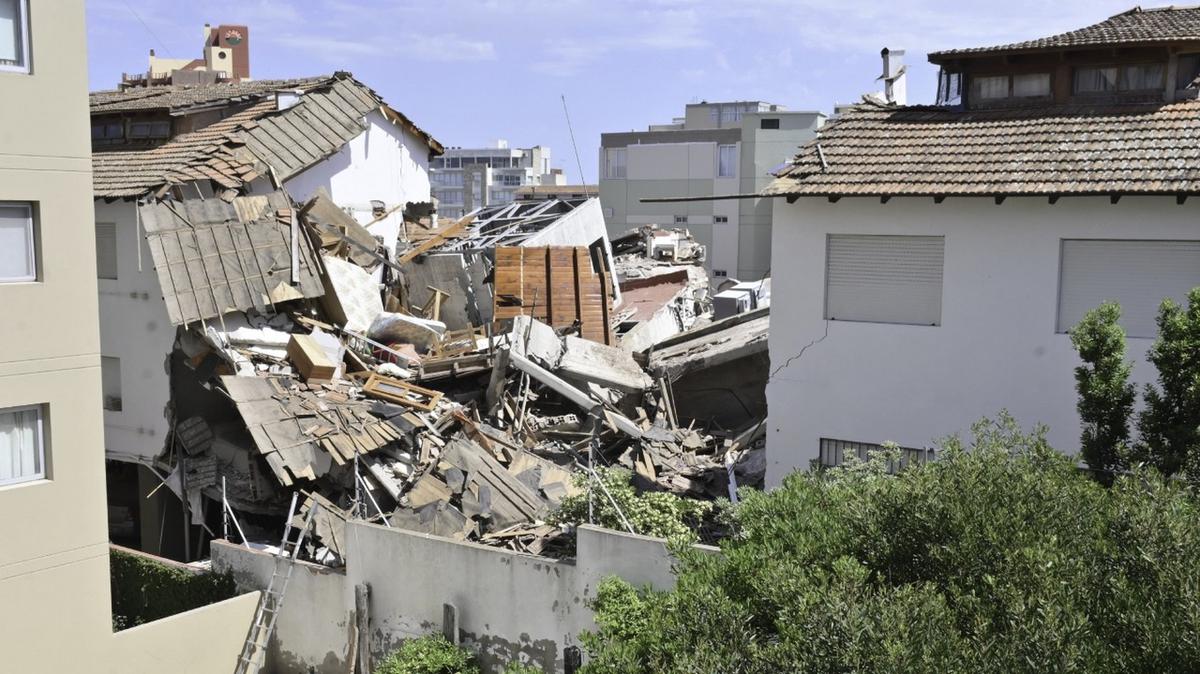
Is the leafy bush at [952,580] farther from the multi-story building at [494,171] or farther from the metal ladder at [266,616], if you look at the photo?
the multi-story building at [494,171]

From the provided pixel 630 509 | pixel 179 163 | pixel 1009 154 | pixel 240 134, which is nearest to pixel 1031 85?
pixel 1009 154

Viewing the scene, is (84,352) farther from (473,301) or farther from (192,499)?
(473,301)

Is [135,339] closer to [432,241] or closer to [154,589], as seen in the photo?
[154,589]

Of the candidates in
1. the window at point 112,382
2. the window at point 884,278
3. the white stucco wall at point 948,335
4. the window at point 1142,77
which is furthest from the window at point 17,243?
the window at point 1142,77

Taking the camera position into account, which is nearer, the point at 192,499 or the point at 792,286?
the point at 792,286

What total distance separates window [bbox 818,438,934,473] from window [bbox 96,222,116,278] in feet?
51.3

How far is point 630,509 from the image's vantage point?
51.3ft

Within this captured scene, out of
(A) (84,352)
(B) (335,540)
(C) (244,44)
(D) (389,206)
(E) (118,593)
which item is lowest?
(E) (118,593)

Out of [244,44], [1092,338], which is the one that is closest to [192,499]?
[1092,338]

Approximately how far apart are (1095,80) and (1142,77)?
2.36 ft

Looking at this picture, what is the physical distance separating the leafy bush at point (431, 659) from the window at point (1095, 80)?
13.7 meters

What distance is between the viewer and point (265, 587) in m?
18.3

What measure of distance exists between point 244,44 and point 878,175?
4054 centimetres

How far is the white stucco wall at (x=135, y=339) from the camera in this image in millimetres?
22375
